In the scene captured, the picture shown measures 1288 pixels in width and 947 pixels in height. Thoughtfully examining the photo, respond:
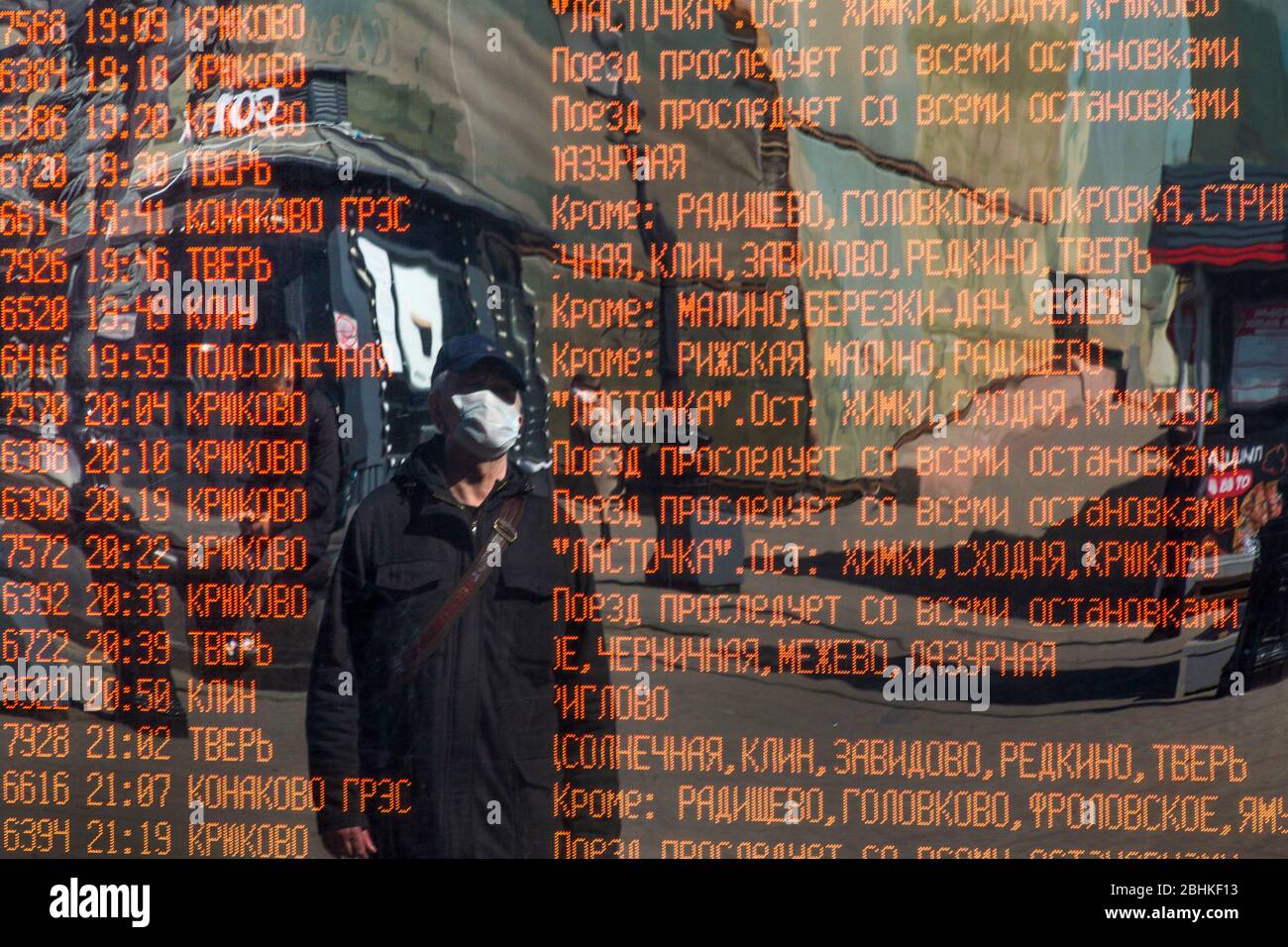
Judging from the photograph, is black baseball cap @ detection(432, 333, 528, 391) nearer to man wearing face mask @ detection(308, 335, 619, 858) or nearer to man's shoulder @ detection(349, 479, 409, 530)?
man wearing face mask @ detection(308, 335, 619, 858)

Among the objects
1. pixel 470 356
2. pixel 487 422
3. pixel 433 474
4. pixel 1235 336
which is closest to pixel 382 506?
pixel 433 474

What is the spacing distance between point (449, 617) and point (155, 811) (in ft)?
3.50

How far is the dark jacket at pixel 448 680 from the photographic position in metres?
3.21

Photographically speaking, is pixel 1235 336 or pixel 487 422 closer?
pixel 1235 336

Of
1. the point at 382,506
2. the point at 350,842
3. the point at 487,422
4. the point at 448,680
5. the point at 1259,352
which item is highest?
the point at 1259,352

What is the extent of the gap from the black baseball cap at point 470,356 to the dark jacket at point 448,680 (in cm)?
21

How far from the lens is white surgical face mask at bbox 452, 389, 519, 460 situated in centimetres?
321

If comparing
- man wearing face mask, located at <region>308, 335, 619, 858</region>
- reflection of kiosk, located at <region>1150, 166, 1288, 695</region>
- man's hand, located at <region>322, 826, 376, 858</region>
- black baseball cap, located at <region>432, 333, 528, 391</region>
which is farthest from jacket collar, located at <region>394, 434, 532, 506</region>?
reflection of kiosk, located at <region>1150, 166, 1288, 695</region>

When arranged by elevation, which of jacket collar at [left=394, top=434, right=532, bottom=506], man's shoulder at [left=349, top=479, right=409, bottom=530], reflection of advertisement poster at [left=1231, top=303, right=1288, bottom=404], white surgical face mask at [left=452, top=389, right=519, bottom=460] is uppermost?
reflection of advertisement poster at [left=1231, top=303, right=1288, bottom=404]

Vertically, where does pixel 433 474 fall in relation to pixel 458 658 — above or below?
above

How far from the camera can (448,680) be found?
10.6ft

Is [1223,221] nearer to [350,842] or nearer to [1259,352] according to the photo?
[1259,352]

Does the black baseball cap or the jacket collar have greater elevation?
the black baseball cap

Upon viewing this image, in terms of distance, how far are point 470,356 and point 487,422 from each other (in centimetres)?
19
